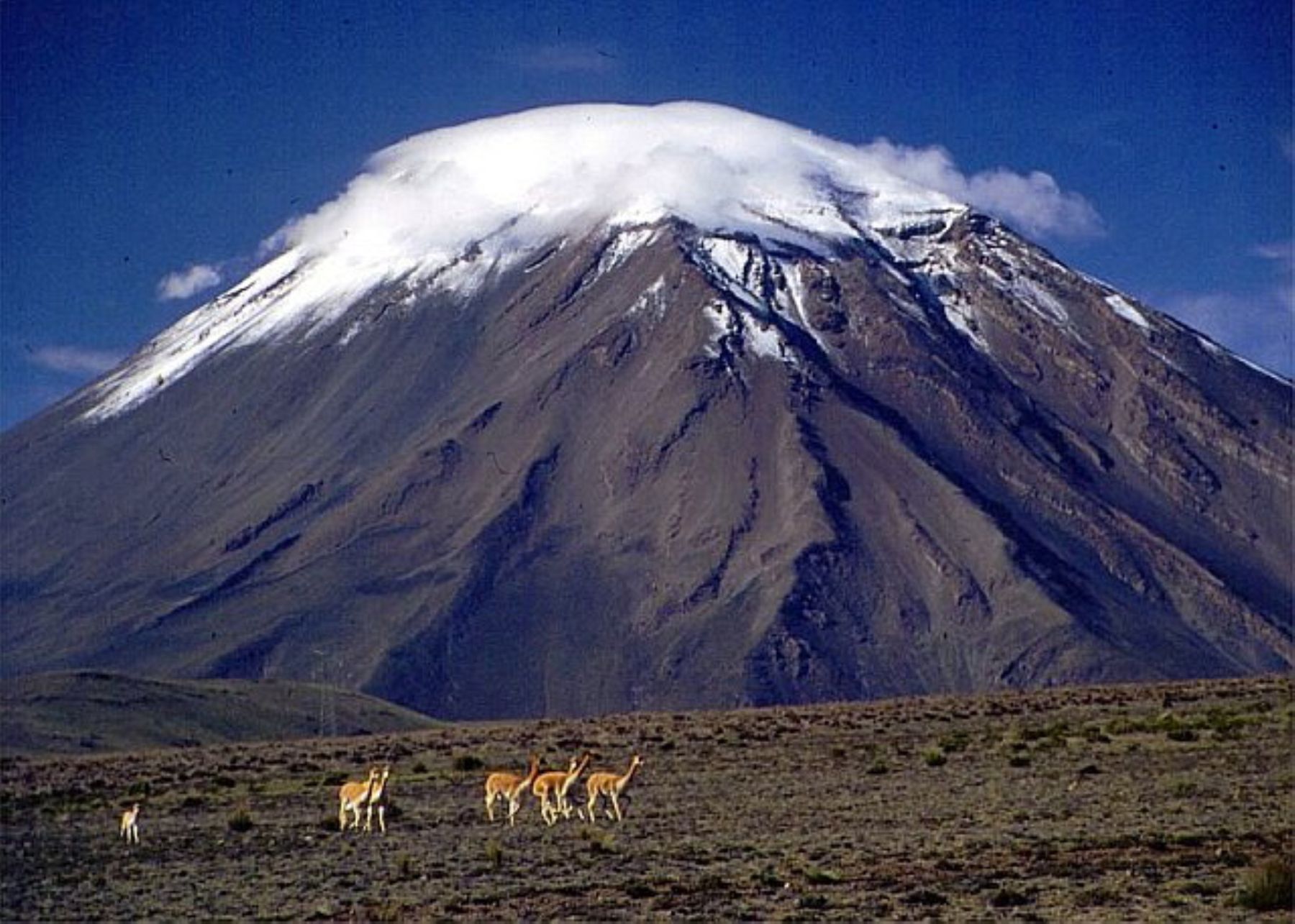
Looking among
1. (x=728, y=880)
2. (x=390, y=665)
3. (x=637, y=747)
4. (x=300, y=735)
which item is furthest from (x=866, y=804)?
(x=390, y=665)

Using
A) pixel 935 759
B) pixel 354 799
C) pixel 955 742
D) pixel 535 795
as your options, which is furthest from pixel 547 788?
pixel 955 742

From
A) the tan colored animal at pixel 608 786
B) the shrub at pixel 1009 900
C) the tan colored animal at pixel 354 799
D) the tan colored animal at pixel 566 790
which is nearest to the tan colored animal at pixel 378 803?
the tan colored animal at pixel 354 799

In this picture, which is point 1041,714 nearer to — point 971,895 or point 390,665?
point 971,895

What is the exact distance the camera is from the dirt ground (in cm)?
2416

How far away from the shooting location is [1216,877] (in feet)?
78.8

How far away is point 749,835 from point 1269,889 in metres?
11.1

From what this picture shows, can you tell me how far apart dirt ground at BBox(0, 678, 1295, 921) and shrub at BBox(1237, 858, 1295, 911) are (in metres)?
0.09

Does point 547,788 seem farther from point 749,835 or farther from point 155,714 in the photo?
point 155,714

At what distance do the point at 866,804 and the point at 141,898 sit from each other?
1388cm

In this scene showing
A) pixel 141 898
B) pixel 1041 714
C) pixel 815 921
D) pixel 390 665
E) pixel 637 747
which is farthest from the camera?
pixel 390 665

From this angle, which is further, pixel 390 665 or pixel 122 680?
pixel 390 665

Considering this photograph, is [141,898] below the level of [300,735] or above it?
below

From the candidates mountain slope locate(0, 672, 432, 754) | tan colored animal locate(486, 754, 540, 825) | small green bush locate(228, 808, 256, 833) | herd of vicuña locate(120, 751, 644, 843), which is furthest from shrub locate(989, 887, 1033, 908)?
mountain slope locate(0, 672, 432, 754)

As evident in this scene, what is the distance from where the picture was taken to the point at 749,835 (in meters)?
31.2
